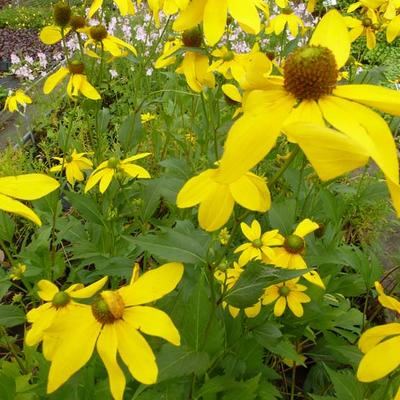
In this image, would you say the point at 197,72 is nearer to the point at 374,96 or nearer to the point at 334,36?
the point at 334,36

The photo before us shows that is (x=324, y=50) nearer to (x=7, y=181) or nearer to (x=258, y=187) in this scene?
(x=258, y=187)

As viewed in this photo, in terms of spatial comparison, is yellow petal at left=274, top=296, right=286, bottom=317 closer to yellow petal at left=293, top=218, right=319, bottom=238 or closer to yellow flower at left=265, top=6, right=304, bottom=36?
yellow petal at left=293, top=218, right=319, bottom=238

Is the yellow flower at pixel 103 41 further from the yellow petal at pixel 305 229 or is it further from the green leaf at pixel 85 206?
the yellow petal at pixel 305 229

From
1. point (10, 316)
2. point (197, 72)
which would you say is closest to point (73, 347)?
point (10, 316)

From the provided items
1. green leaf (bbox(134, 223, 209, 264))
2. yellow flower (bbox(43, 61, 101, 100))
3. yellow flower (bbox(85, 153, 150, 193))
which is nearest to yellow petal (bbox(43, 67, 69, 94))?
yellow flower (bbox(43, 61, 101, 100))

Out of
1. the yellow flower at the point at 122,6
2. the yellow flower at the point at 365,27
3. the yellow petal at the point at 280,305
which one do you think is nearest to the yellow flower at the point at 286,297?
the yellow petal at the point at 280,305

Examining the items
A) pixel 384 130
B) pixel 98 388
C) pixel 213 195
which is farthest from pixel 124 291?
pixel 384 130
